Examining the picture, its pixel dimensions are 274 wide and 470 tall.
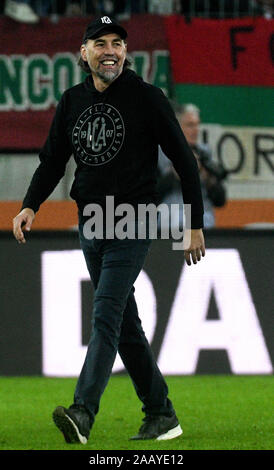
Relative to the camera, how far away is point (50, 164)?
19.6 ft

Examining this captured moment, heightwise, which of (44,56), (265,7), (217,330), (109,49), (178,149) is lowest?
(217,330)

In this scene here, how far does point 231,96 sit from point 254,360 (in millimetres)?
4381

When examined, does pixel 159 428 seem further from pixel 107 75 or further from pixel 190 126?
pixel 190 126

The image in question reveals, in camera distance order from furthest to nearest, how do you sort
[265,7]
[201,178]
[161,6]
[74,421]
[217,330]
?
1. [265,7]
2. [161,6]
3. [201,178]
4. [217,330]
5. [74,421]

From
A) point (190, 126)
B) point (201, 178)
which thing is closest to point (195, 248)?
point (201, 178)

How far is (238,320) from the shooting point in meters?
8.63

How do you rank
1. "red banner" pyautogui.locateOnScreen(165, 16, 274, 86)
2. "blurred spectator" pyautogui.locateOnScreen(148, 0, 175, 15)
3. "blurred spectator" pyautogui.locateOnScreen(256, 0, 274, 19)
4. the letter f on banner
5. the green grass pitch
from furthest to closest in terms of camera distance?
"blurred spectator" pyautogui.locateOnScreen(256, 0, 274, 19)
"blurred spectator" pyautogui.locateOnScreen(148, 0, 175, 15)
"red banner" pyautogui.locateOnScreen(165, 16, 274, 86)
the letter f on banner
the green grass pitch

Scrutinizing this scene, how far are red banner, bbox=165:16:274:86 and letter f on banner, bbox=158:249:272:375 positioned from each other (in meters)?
4.11

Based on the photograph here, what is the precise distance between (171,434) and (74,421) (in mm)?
660

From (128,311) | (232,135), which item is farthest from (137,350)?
(232,135)

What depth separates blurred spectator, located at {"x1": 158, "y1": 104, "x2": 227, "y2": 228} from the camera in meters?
9.70

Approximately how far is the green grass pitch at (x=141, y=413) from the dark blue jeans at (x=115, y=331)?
0.80 feet

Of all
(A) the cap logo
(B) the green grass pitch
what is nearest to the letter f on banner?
(B) the green grass pitch
